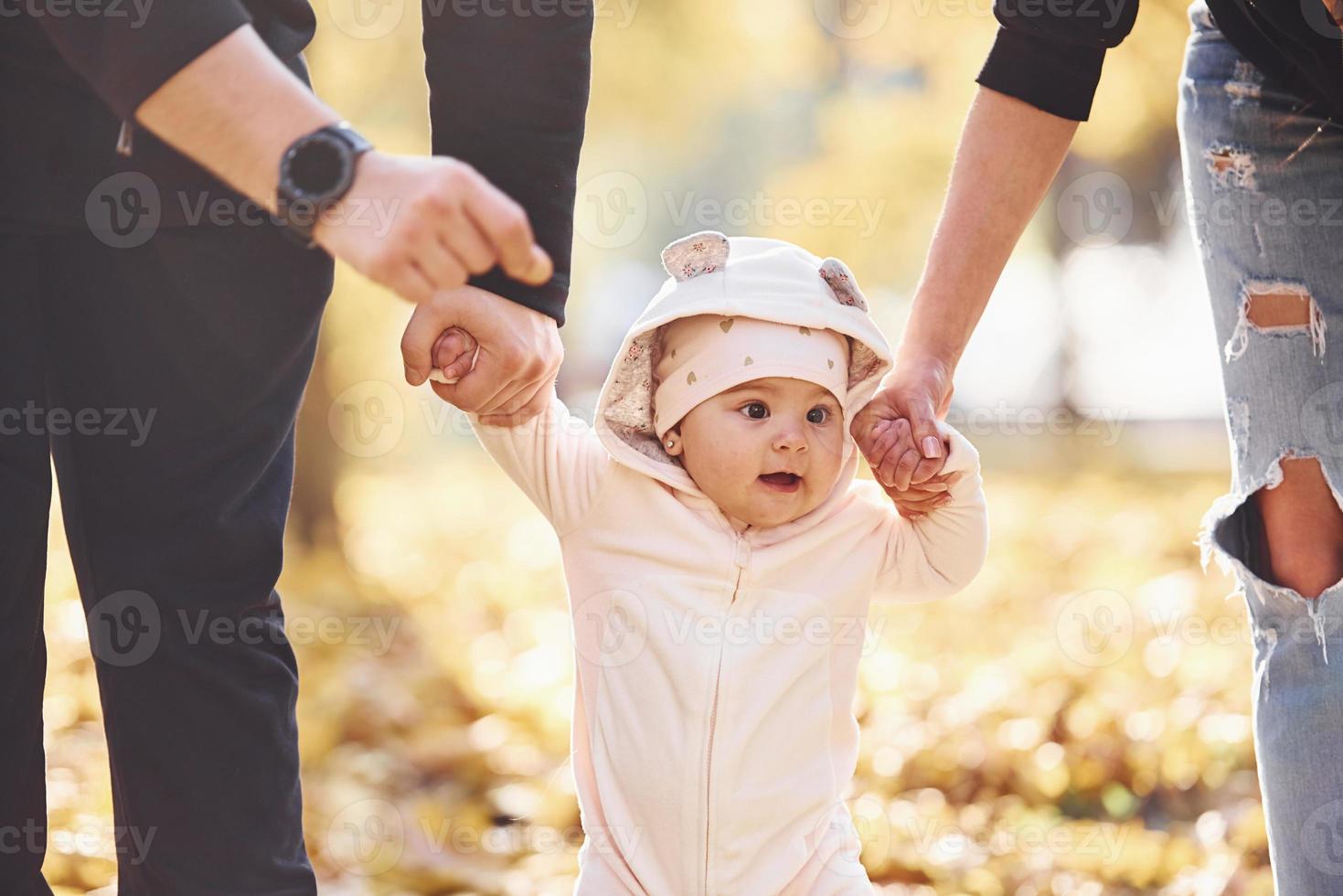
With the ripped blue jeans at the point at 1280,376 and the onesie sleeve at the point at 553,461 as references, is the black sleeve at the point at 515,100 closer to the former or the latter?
the onesie sleeve at the point at 553,461

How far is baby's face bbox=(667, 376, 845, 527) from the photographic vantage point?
2102 millimetres

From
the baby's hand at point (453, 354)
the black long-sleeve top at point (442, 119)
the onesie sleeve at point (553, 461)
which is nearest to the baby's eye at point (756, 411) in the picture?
the onesie sleeve at point (553, 461)

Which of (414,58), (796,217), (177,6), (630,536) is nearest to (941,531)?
(630,536)

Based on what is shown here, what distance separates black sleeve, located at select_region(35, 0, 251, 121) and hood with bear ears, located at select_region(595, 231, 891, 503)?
91 centimetres

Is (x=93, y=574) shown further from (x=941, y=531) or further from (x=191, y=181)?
(x=941, y=531)

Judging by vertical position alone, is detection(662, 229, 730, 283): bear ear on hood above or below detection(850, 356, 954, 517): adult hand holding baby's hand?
above

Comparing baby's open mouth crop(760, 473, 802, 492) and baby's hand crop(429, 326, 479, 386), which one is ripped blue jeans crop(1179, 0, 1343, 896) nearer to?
baby's open mouth crop(760, 473, 802, 492)

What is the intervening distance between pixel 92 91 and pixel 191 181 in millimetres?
166

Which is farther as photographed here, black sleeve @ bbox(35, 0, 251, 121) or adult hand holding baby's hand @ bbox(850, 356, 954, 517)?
adult hand holding baby's hand @ bbox(850, 356, 954, 517)

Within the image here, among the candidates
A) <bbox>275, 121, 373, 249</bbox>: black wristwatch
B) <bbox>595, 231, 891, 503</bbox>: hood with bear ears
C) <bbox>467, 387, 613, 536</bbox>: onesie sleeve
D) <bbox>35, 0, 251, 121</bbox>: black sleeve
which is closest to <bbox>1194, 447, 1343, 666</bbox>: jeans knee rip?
<bbox>595, 231, 891, 503</bbox>: hood with bear ears

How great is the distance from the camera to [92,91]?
1.76 metres

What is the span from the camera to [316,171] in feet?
4.41

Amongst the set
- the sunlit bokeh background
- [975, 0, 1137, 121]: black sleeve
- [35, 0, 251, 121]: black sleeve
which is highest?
[975, 0, 1137, 121]: black sleeve

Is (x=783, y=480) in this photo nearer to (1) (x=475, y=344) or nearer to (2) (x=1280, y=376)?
(1) (x=475, y=344)
